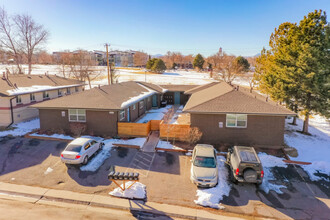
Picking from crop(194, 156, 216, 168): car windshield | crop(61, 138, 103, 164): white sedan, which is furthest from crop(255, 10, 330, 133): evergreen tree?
crop(61, 138, 103, 164): white sedan

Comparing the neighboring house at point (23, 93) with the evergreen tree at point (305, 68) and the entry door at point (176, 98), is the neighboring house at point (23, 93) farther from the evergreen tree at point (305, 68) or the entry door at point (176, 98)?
the evergreen tree at point (305, 68)

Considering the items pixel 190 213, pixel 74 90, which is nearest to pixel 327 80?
pixel 190 213

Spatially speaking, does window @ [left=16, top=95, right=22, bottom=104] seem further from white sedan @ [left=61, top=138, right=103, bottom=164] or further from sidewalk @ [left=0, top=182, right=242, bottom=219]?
sidewalk @ [left=0, top=182, right=242, bottom=219]

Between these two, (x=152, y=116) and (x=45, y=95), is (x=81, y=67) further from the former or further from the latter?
(x=152, y=116)

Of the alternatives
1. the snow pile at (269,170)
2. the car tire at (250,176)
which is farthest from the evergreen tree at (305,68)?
the car tire at (250,176)

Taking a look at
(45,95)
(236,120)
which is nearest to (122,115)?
(236,120)

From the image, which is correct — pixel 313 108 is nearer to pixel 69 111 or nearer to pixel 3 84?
pixel 69 111
